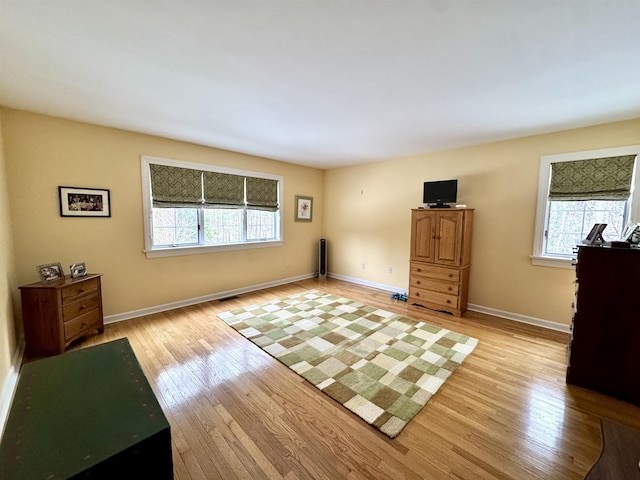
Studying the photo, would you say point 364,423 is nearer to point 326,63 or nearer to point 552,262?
point 326,63

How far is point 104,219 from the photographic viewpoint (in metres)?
3.24

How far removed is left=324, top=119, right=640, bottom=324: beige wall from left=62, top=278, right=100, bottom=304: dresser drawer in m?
4.22

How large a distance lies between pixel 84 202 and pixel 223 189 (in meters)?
1.74

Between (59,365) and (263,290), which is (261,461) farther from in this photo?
(263,290)

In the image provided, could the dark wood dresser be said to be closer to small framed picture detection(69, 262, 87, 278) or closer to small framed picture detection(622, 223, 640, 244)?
small framed picture detection(622, 223, 640, 244)

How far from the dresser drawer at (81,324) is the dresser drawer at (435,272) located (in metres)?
4.21

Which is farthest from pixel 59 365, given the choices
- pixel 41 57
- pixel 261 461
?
pixel 41 57

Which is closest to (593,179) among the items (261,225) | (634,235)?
(634,235)

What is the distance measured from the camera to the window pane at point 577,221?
2.97m

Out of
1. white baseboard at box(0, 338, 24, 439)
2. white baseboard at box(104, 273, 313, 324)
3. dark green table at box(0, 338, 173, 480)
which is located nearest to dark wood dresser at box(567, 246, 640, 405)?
dark green table at box(0, 338, 173, 480)

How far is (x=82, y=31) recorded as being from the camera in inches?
60.9

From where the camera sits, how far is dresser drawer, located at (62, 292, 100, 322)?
259cm

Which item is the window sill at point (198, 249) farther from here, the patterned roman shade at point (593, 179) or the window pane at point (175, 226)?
the patterned roman shade at point (593, 179)

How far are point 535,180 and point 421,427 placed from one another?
11.0ft
